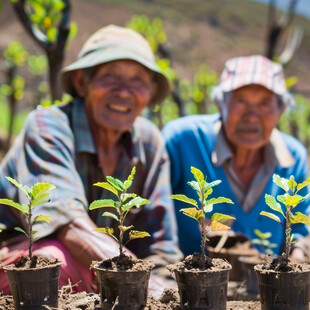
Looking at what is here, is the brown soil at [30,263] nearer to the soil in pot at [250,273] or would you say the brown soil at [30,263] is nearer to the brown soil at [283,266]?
the brown soil at [283,266]

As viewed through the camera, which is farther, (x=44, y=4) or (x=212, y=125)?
(x=44, y=4)

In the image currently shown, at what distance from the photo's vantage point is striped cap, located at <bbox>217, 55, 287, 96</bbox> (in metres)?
4.18

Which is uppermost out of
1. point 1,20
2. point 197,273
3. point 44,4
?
point 1,20

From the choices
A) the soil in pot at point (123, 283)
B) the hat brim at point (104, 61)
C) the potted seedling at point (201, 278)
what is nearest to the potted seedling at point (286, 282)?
the potted seedling at point (201, 278)

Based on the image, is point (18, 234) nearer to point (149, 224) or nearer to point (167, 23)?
point (149, 224)

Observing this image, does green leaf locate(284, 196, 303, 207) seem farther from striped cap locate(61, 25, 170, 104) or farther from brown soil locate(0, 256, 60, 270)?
striped cap locate(61, 25, 170, 104)

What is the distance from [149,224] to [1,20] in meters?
→ 51.7

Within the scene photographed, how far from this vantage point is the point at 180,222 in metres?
4.38

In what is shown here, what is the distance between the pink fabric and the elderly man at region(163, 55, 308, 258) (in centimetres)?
131

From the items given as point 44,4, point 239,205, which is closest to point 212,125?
point 239,205

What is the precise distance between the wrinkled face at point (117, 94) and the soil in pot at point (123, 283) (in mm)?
1727

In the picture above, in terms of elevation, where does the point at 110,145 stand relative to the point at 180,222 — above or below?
above

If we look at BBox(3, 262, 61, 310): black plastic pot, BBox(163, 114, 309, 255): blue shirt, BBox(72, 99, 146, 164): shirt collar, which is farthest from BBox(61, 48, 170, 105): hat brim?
BBox(3, 262, 61, 310): black plastic pot

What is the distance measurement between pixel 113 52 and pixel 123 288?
6.59 ft
